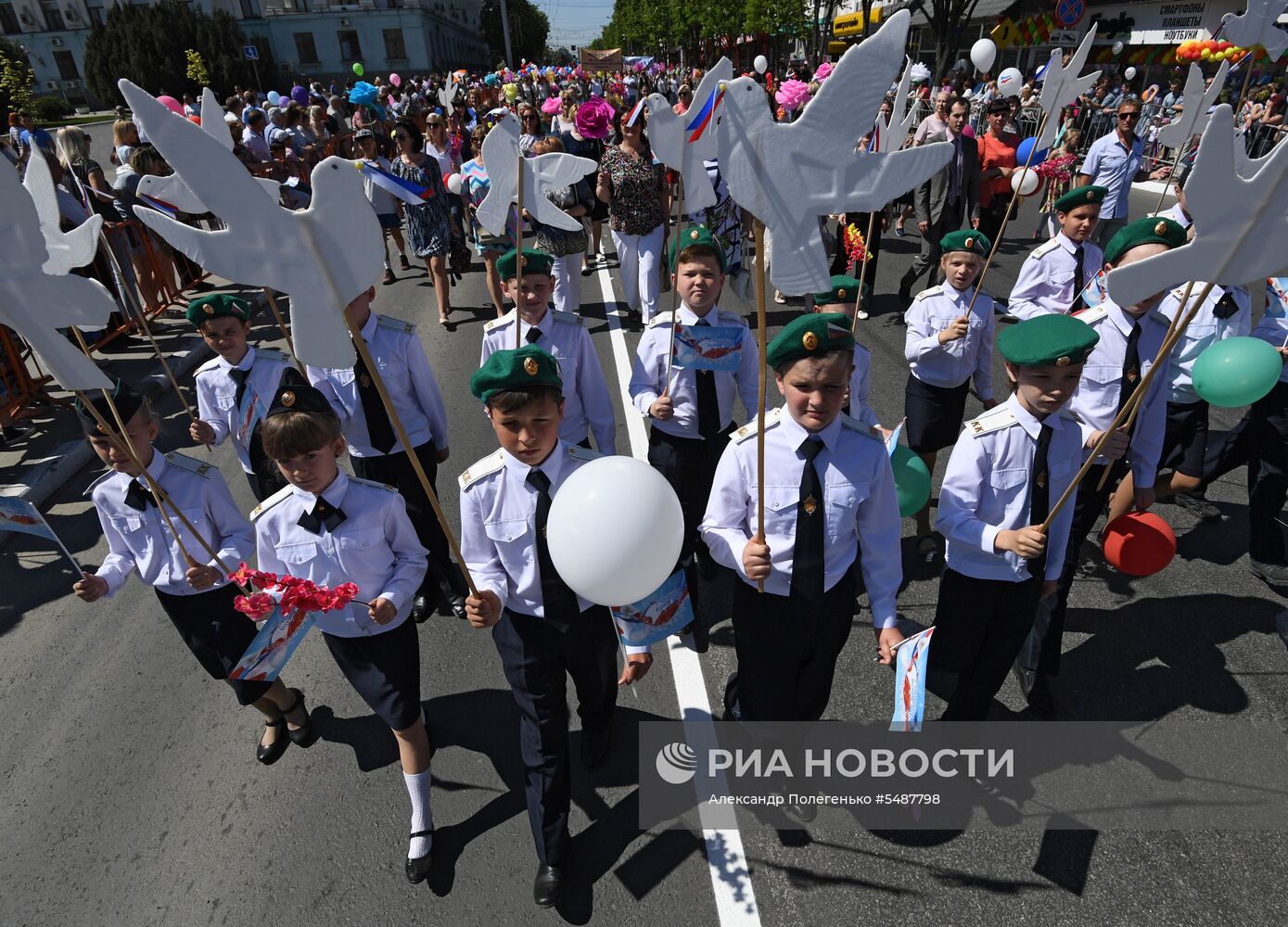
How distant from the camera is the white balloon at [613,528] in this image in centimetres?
214

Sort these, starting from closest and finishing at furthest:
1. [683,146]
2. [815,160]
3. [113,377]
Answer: [815,160], [683,146], [113,377]

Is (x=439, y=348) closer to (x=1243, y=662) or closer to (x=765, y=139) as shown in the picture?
(x=765, y=139)

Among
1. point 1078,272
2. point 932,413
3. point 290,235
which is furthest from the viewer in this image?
point 1078,272

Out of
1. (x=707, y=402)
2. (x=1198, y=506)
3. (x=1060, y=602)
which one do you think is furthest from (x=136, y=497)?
(x=1198, y=506)

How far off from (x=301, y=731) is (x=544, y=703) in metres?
1.58

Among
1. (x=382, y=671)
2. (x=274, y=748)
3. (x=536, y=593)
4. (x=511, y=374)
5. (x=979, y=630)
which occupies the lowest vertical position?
(x=274, y=748)

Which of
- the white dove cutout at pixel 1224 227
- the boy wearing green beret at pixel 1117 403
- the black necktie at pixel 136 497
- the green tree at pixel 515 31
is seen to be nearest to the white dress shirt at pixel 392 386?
the black necktie at pixel 136 497

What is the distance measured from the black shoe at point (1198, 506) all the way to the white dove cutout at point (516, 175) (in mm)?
4480

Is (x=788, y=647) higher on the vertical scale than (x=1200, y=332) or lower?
lower

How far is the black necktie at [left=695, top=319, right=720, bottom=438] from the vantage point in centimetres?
391

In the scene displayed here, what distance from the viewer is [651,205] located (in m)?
7.14

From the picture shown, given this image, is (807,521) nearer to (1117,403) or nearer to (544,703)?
(544,703)

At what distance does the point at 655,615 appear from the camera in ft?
8.75

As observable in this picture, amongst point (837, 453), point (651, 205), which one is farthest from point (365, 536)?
point (651, 205)
